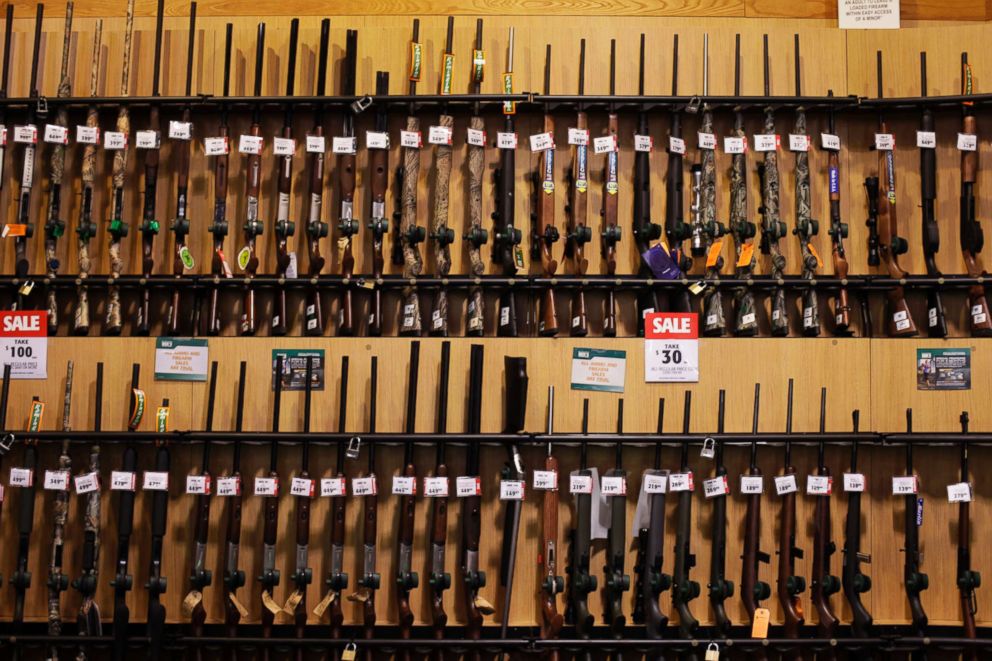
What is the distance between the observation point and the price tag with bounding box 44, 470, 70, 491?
3484 mm

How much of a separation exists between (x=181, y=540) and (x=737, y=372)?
8.21ft

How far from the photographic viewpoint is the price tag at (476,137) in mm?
3742

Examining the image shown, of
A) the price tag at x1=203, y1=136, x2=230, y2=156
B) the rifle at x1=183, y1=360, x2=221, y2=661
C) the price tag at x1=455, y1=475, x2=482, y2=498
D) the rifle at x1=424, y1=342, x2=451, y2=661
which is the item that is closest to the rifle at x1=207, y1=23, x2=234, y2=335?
the price tag at x1=203, y1=136, x2=230, y2=156

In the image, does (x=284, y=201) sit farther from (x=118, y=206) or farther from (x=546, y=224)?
(x=546, y=224)

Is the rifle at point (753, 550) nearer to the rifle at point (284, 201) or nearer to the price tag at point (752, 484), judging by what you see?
the price tag at point (752, 484)

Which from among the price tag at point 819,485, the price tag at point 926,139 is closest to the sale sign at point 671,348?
the price tag at point 819,485

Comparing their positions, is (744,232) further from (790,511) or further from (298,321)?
(298,321)

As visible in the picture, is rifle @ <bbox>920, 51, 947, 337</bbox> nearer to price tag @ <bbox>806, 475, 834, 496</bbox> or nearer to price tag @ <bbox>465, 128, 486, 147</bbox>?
price tag @ <bbox>806, 475, 834, 496</bbox>

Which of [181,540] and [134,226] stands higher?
[134,226]

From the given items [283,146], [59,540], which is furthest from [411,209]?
[59,540]

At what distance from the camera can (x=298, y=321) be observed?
12.6ft

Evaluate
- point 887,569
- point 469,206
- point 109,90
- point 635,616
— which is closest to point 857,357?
point 887,569

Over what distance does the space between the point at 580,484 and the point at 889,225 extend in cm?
182

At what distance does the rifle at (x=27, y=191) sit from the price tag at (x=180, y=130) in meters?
0.59
